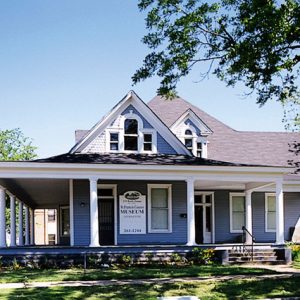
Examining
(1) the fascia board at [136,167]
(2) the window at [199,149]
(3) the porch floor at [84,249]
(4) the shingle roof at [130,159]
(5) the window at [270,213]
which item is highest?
(2) the window at [199,149]

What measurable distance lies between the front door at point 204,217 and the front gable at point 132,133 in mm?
3956

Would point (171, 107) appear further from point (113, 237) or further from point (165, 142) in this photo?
point (113, 237)

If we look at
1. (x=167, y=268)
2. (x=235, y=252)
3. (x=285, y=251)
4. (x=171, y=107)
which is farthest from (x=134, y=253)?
(x=171, y=107)

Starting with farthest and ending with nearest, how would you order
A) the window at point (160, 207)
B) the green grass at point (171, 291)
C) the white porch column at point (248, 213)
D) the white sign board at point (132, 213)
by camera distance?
the white porch column at point (248, 213)
the window at point (160, 207)
the white sign board at point (132, 213)
the green grass at point (171, 291)

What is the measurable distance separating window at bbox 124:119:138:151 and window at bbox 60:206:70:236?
8.84 metres

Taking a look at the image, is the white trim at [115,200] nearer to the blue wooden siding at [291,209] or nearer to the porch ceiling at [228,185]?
the porch ceiling at [228,185]

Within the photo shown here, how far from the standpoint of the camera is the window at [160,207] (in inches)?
1043

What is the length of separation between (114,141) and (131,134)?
2.69ft

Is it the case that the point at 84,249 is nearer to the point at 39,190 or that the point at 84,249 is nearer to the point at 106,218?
the point at 106,218

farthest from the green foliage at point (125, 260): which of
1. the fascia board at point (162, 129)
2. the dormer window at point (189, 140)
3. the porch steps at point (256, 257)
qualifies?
the dormer window at point (189, 140)

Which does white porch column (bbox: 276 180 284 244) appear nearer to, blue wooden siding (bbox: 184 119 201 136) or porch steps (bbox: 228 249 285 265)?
porch steps (bbox: 228 249 285 265)

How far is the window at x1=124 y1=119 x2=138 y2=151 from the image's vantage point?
26.5 meters

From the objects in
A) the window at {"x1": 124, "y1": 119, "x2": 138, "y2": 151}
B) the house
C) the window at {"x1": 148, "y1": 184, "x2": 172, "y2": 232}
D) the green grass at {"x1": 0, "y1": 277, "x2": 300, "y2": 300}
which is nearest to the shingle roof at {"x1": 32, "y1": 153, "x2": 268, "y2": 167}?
the house

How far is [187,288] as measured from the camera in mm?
15023
